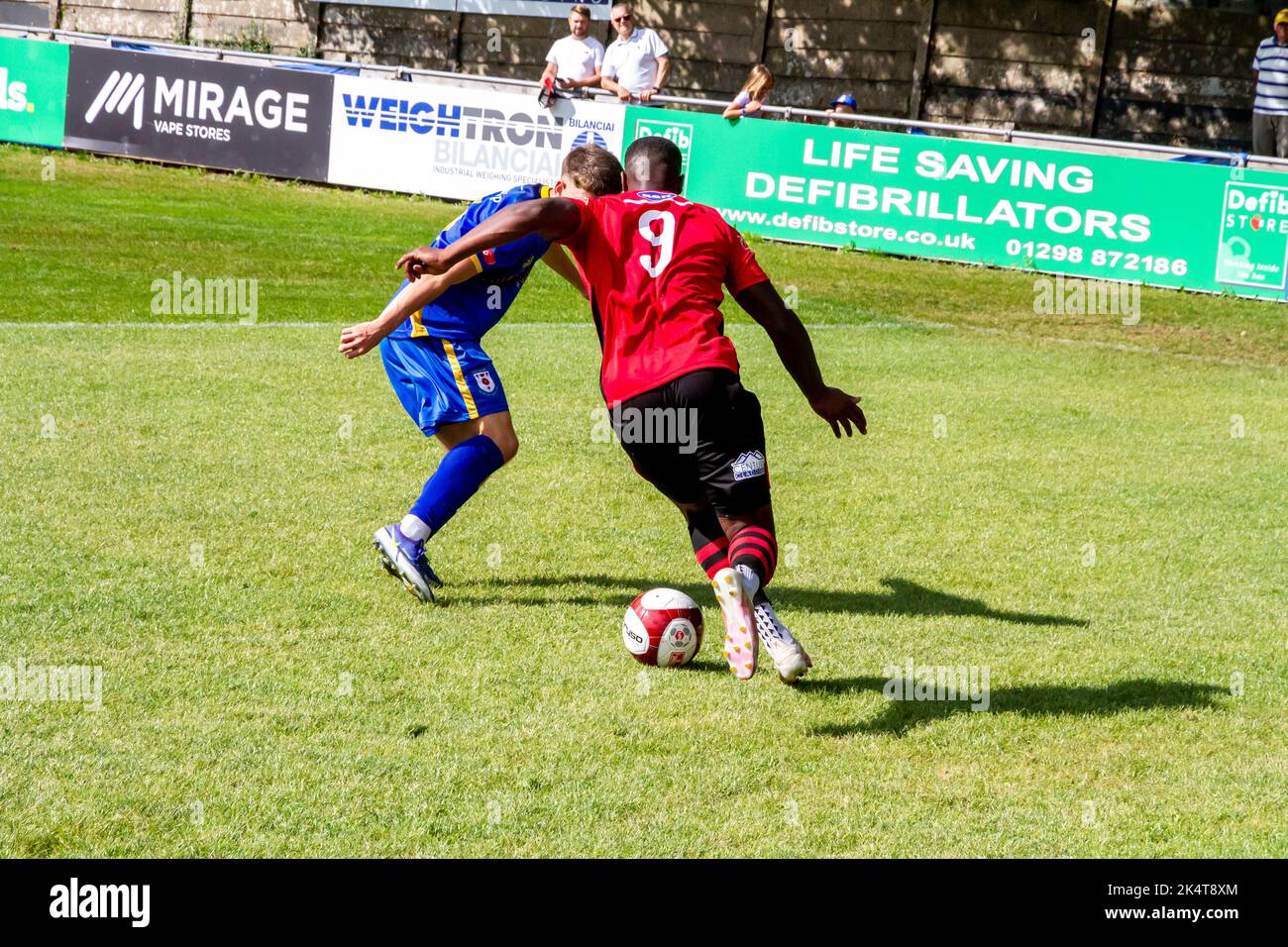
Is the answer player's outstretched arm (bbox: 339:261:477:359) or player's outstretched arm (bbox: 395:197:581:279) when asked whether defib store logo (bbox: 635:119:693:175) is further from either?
player's outstretched arm (bbox: 395:197:581:279)

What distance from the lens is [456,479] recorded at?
269 inches

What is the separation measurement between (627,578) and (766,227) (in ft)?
43.0

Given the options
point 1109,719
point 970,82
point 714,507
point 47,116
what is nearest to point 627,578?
point 714,507

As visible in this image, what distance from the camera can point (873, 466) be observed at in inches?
387

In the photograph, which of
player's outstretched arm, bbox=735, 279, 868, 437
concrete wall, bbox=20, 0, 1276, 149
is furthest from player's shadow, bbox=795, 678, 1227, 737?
concrete wall, bbox=20, 0, 1276, 149

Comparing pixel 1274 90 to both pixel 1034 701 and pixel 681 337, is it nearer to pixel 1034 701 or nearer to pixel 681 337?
pixel 1034 701

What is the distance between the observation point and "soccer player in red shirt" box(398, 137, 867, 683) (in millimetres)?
5387

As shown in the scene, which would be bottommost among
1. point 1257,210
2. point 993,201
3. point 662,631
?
point 662,631

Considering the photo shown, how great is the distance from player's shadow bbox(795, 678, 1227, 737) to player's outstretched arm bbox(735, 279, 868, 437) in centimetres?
100

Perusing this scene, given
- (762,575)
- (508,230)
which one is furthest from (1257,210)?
(508,230)

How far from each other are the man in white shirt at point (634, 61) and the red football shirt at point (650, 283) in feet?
50.5

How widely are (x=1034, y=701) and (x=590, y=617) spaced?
1960 millimetres

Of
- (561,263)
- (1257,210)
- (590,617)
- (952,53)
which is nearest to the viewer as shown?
(590,617)

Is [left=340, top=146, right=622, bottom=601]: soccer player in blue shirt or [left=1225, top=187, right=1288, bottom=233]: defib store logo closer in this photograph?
[left=340, top=146, right=622, bottom=601]: soccer player in blue shirt
